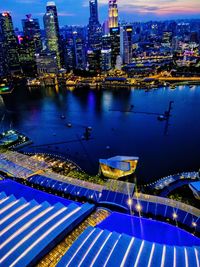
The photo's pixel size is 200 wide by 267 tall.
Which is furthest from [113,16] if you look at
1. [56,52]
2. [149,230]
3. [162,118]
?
[149,230]

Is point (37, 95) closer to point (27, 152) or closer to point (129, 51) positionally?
point (27, 152)

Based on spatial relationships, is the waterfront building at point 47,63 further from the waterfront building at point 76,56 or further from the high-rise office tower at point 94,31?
the high-rise office tower at point 94,31

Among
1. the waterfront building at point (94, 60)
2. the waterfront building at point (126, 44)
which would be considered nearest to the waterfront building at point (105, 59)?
the waterfront building at point (94, 60)

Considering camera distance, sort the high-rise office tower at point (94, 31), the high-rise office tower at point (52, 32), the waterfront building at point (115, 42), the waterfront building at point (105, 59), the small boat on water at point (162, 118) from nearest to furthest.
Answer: the small boat on water at point (162, 118), the waterfront building at point (105, 59), the waterfront building at point (115, 42), the high-rise office tower at point (52, 32), the high-rise office tower at point (94, 31)

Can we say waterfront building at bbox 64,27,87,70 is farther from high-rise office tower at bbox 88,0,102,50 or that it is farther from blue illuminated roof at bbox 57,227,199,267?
blue illuminated roof at bbox 57,227,199,267

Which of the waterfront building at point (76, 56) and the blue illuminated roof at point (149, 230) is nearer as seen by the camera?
the blue illuminated roof at point (149, 230)
